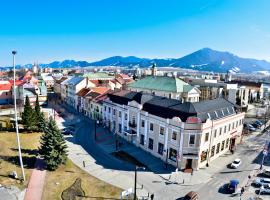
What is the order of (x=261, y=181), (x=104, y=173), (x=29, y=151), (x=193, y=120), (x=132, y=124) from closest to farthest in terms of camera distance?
(x=261, y=181), (x=104, y=173), (x=193, y=120), (x=29, y=151), (x=132, y=124)

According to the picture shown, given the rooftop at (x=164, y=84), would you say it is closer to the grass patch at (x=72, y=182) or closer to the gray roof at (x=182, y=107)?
the gray roof at (x=182, y=107)

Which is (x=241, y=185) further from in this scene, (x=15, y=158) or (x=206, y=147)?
(x=15, y=158)

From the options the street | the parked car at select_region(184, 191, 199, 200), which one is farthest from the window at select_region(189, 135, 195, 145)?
the parked car at select_region(184, 191, 199, 200)

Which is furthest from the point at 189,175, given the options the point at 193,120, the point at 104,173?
the point at 104,173

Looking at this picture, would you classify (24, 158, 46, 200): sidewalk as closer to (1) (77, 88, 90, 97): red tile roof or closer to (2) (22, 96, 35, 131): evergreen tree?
(2) (22, 96, 35, 131): evergreen tree

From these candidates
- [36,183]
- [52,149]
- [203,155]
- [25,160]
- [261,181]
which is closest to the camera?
[36,183]

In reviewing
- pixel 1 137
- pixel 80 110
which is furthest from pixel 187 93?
pixel 1 137

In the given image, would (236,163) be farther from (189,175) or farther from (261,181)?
(189,175)
